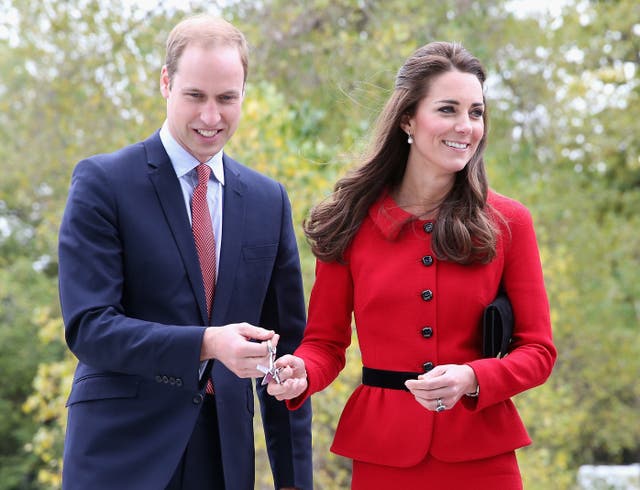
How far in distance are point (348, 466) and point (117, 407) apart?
5.80 meters

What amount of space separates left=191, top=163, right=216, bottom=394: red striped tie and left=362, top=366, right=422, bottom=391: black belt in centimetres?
48

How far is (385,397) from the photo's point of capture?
3.06m

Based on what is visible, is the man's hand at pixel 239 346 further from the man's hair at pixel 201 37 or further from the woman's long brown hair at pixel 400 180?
the man's hair at pixel 201 37

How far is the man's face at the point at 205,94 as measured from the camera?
2.98m

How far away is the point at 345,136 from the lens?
7422 mm

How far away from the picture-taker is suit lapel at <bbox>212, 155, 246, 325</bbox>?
305 cm

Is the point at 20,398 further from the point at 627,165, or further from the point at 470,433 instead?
the point at 470,433

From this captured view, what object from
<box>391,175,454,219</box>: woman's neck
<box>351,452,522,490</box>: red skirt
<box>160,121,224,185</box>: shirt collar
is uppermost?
<box>160,121,224,185</box>: shirt collar

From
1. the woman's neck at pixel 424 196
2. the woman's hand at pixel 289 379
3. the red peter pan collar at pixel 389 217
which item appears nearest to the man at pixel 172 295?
the woman's hand at pixel 289 379

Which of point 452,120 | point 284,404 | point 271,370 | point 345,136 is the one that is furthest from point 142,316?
point 345,136

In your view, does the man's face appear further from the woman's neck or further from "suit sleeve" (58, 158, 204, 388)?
the woman's neck

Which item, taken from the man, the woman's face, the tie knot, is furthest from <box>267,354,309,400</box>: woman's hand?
the woman's face

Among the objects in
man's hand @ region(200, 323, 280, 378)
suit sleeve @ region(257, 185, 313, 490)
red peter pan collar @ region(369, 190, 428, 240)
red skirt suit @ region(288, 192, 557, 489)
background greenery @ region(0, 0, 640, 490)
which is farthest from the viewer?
Answer: background greenery @ region(0, 0, 640, 490)

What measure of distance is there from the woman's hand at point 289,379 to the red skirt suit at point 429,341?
50mm
